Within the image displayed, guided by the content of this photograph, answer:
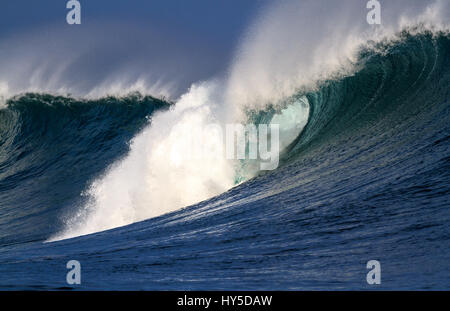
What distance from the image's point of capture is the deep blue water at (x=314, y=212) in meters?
4.89

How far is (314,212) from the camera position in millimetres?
6840

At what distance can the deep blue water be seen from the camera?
4.89 m

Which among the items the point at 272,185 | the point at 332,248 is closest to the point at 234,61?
the point at 272,185

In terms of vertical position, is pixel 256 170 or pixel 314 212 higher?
pixel 256 170

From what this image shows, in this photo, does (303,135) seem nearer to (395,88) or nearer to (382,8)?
(395,88)

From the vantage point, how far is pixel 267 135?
13148 millimetres

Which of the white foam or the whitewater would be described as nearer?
the whitewater

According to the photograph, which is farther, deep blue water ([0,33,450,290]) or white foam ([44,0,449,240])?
white foam ([44,0,449,240])

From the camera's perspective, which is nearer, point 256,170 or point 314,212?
point 314,212

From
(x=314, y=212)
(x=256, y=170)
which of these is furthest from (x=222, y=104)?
(x=314, y=212)

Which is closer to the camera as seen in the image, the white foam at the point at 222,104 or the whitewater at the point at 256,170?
the whitewater at the point at 256,170

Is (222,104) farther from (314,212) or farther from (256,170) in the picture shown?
(314,212)
